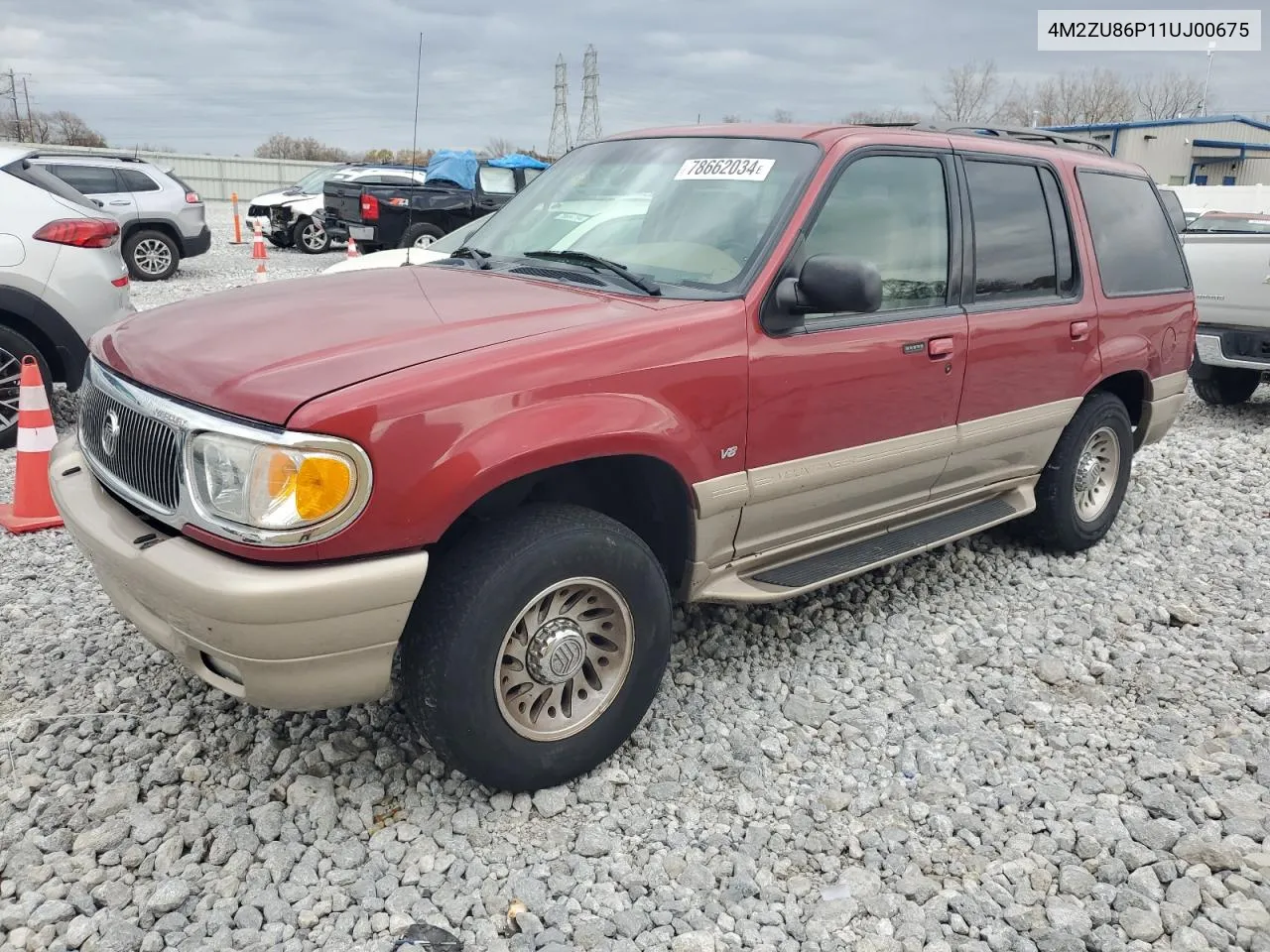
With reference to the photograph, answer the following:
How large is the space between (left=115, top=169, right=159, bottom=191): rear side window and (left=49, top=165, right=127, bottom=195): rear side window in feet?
0.27

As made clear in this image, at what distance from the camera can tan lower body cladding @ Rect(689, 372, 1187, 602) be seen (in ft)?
10.8

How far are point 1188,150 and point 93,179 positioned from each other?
37453 millimetres

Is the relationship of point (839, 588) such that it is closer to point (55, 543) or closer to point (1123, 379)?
point (1123, 379)

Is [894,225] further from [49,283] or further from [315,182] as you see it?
[315,182]

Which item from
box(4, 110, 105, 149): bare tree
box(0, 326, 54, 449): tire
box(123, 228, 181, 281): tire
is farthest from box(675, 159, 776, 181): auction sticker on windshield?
box(4, 110, 105, 149): bare tree

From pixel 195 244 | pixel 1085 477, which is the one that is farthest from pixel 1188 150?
pixel 1085 477

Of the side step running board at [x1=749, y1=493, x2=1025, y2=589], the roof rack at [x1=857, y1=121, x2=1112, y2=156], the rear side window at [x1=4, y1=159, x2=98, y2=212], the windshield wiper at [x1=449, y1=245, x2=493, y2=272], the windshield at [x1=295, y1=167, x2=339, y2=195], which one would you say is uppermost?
the roof rack at [x1=857, y1=121, x2=1112, y2=156]

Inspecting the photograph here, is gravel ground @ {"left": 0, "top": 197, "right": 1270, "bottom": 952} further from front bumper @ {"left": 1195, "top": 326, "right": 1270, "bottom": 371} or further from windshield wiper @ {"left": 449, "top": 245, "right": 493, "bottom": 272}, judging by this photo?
front bumper @ {"left": 1195, "top": 326, "right": 1270, "bottom": 371}

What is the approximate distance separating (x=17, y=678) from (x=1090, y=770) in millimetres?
3579

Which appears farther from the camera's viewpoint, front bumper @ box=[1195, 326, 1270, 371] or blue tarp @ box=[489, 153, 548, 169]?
blue tarp @ box=[489, 153, 548, 169]

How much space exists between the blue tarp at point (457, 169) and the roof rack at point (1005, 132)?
1376 centimetres

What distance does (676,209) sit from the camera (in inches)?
140

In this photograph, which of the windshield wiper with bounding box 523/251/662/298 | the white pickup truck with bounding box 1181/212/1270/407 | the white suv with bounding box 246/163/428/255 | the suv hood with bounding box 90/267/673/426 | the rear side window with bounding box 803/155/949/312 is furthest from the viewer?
the white suv with bounding box 246/163/428/255

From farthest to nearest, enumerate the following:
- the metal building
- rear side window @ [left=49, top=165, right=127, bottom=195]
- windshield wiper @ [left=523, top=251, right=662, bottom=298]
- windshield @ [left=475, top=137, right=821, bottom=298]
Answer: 1. the metal building
2. rear side window @ [left=49, top=165, right=127, bottom=195]
3. windshield @ [left=475, top=137, right=821, bottom=298]
4. windshield wiper @ [left=523, top=251, right=662, bottom=298]
